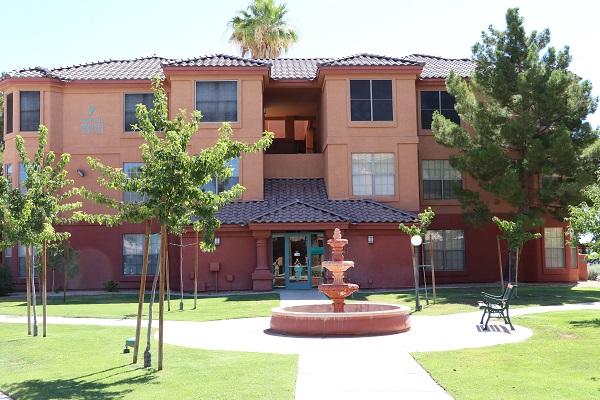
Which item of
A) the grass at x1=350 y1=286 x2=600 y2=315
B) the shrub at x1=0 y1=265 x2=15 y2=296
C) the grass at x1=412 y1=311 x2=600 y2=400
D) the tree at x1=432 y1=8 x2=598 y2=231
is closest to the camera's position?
the grass at x1=412 y1=311 x2=600 y2=400

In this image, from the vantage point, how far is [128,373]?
1105 centimetres

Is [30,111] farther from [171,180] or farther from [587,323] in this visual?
[587,323]

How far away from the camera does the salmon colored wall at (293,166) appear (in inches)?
1261

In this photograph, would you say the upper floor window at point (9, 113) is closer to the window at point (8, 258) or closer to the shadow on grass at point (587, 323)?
the window at point (8, 258)

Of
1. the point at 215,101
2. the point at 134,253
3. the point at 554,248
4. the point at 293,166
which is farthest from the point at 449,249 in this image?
the point at 134,253

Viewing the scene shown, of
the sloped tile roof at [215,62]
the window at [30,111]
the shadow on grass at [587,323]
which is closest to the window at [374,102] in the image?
the sloped tile roof at [215,62]

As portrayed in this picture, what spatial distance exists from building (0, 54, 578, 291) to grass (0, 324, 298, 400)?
47.5 ft

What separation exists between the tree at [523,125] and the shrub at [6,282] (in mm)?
19031

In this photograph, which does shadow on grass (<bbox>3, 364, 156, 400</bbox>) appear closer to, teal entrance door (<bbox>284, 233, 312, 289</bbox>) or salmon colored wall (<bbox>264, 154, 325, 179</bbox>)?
teal entrance door (<bbox>284, 233, 312, 289</bbox>)

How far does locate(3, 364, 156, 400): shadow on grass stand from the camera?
9.52 meters

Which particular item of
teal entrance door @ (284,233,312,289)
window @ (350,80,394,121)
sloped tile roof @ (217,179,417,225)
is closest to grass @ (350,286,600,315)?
teal entrance door @ (284,233,312,289)

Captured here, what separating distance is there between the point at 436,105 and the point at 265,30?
60.1 ft

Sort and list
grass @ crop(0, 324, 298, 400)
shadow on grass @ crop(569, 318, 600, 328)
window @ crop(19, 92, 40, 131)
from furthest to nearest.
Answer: window @ crop(19, 92, 40, 131), shadow on grass @ crop(569, 318, 600, 328), grass @ crop(0, 324, 298, 400)

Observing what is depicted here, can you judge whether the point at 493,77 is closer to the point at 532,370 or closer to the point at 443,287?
the point at 443,287
